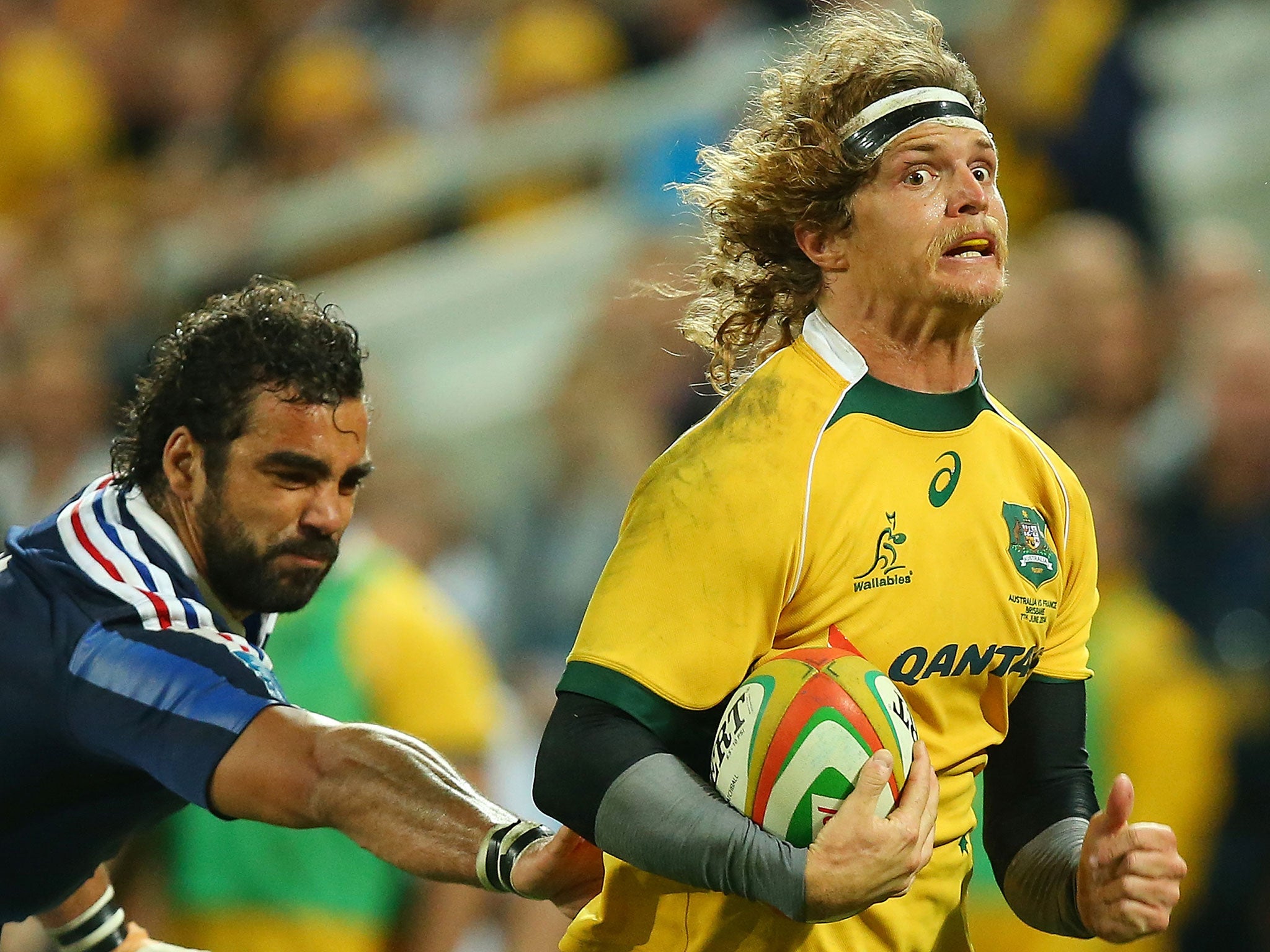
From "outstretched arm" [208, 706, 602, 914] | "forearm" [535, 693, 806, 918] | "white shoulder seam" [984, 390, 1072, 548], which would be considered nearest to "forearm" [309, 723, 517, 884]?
"outstretched arm" [208, 706, 602, 914]

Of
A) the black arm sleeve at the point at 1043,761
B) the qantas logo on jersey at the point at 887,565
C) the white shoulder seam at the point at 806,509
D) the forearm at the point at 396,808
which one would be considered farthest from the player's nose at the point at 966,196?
the forearm at the point at 396,808

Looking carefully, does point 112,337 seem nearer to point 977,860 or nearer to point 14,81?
point 14,81

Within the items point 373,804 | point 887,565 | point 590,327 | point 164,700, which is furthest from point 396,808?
point 590,327

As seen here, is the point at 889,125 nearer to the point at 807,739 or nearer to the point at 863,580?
the point at 863,580

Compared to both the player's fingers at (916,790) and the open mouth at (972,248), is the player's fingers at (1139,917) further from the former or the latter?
the open mouth at (972,248)

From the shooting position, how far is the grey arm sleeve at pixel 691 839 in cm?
254

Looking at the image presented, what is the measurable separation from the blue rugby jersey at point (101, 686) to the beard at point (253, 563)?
0.06 metres

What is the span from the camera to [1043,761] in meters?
3.11

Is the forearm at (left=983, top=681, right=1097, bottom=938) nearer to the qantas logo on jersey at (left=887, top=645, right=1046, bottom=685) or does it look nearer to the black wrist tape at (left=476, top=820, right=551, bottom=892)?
the qantas logo on jersey at (left=887, top=645, right=1046, bottom=685)

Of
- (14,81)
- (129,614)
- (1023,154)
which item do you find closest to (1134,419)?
(1023,154)

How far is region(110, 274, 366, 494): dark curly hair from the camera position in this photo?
353 centimetres

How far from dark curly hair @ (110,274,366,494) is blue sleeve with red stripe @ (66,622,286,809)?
0.44 meters

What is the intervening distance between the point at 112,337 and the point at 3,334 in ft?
1.58

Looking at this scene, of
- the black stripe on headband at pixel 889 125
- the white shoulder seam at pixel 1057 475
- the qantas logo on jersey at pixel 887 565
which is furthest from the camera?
the white shoulder seam at pixel 1057 475
